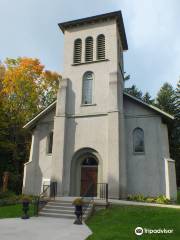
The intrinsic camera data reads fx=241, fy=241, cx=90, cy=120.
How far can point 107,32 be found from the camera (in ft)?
66.6

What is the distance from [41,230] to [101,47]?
15.4 metres

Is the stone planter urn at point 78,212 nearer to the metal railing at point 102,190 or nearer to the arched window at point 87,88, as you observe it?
the metal railing at point 102,190

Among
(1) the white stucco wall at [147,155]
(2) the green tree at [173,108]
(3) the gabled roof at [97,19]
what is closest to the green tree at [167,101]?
(2) the green tree at [173,108]

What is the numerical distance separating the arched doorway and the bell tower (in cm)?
40

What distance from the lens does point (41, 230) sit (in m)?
8.99

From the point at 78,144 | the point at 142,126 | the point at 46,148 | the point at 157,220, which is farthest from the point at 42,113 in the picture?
the point at 157,220

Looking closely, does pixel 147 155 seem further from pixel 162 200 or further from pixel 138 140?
pixel 162 200

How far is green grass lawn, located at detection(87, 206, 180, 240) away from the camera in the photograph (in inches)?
327

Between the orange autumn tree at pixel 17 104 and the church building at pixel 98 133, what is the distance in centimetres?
801

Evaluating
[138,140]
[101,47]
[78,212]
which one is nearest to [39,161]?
[138,140]

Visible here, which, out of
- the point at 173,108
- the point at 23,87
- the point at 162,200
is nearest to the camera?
the point at 162,200

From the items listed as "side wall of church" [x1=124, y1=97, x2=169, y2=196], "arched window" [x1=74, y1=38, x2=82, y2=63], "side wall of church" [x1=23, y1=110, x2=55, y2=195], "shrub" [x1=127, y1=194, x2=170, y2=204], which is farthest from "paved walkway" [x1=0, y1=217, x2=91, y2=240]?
"arched window" [x1=74, y1=38, x2=82, y2=63]

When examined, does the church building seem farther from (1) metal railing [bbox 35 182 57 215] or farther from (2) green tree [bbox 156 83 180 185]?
(2) green tree [bbox 156 83 180 185]

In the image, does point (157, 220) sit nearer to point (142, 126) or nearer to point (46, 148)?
point (142, 126)
